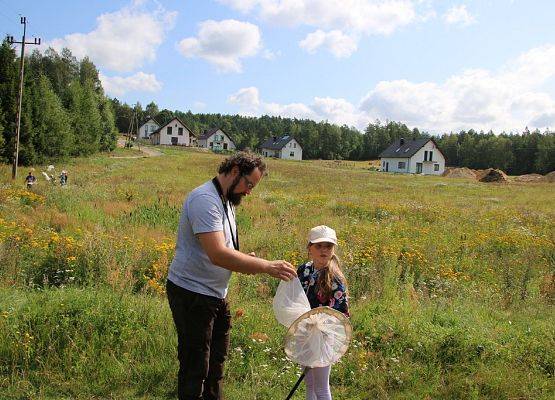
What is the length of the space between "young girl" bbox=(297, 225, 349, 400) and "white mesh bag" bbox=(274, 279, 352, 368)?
442mm

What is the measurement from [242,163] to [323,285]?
1.15 meters

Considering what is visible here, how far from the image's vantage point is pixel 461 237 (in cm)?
1169

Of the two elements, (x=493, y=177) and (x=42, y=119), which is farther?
(x=493, y=177)

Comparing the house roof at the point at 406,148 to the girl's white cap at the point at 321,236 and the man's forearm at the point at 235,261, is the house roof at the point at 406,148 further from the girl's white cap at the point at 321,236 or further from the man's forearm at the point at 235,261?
the man's forearm at the point at 235,261

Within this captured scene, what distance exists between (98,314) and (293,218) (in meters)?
9.24

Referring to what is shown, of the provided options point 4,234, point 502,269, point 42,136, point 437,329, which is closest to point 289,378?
point 437,329

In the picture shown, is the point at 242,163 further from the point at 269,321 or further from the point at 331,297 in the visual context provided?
the point at 269,321

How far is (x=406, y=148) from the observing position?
72.9 m

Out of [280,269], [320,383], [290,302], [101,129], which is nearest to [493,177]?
[101,129]

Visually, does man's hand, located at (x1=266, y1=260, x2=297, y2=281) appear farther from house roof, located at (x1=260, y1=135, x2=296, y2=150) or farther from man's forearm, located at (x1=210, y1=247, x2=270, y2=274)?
house roof, located at (x1=260, y1=135, x2=296, y2=150)

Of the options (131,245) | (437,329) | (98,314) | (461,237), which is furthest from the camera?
(461,237)

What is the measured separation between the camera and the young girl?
3.53m

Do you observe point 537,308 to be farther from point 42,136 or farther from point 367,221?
point 42,136

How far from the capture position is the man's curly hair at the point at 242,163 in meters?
3.15
